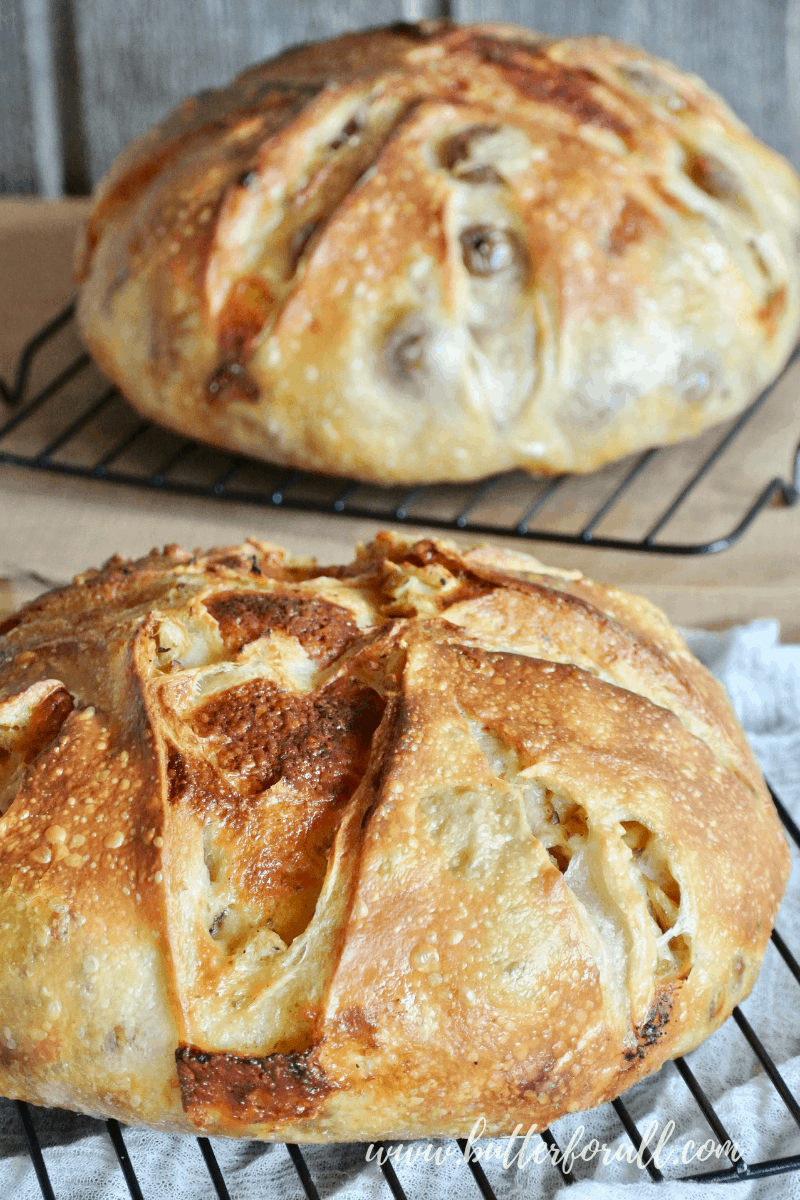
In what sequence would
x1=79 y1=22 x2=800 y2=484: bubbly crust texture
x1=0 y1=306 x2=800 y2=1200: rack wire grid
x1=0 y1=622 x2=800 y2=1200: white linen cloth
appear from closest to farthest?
x1=0 y1=622 x2=800 y2=1200: white linen cloth, x1=79 y1=22 x2=800 y2=484: bubbly crust texture, x1=0 y1=306 x2=800 y2=1200: rack wire grid

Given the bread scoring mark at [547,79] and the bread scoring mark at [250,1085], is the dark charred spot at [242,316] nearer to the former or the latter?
the bread scoring mark at [547,79]

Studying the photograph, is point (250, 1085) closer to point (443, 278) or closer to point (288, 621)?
point (288, 621)

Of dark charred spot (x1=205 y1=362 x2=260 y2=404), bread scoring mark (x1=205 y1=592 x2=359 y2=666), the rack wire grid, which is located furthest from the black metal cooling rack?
dark charred spot (x1=205 y1=362 x2=260 y2=404)

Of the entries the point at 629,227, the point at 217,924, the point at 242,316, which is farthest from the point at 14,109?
the point at 217,924

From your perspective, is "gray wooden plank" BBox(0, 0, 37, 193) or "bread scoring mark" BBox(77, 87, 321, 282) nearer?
"bread scoring mark" BBox(77, 87, 321, 282)

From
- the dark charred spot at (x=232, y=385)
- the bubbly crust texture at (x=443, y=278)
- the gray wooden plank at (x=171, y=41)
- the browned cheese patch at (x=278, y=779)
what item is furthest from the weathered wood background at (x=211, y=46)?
the browned cheese patch at (x=278, y=779)

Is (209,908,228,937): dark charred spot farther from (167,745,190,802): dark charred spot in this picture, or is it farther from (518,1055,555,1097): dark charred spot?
(518,1055,555,1097): dark charred spot

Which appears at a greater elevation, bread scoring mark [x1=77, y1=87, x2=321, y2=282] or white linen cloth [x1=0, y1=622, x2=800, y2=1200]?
bread scoring mark [x1=77, y1=87, x2=321, y2=282]

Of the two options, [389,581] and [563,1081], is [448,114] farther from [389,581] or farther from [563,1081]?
[563,1081]
